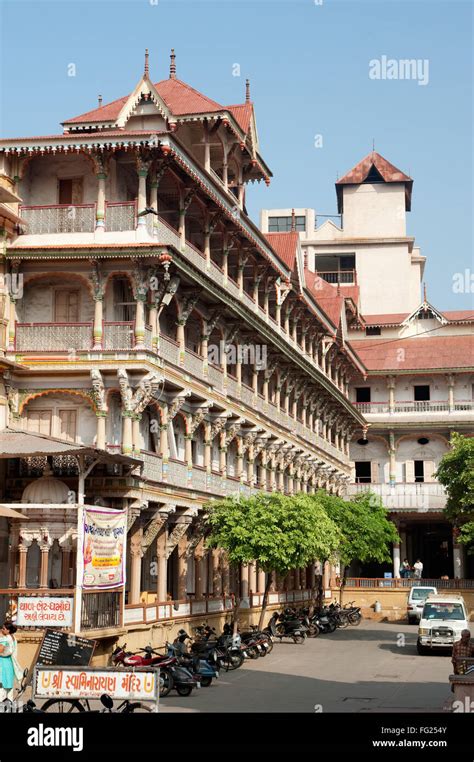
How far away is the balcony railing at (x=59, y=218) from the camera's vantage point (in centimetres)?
3306

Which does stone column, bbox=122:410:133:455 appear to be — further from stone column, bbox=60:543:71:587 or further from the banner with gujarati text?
stone column, bbox=60:543:71:587

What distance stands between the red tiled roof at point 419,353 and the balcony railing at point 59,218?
138 feet

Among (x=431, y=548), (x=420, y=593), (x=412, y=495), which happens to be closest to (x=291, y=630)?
(x=420, y=593)

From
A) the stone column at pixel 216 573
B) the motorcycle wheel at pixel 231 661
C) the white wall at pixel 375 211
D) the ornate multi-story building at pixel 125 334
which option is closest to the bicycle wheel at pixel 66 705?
the ornate multi-story building at pixel 125 334

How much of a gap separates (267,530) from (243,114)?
15976 millimetres

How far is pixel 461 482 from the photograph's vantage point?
140 ft

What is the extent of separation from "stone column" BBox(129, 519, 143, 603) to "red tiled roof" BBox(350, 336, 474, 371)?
4203cm

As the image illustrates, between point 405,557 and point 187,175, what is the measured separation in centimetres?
4481

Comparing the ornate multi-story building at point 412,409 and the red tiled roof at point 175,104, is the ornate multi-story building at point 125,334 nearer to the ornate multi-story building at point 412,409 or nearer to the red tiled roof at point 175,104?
the red tiled roof at point 175,104

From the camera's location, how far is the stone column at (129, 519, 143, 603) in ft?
106

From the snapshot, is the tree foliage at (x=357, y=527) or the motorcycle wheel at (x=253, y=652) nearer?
the motorcycle wheel at (x=253, y=652)

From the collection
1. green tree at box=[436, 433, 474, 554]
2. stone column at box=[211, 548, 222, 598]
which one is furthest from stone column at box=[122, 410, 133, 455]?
green tree at box=[436, 433, 474, 554]
